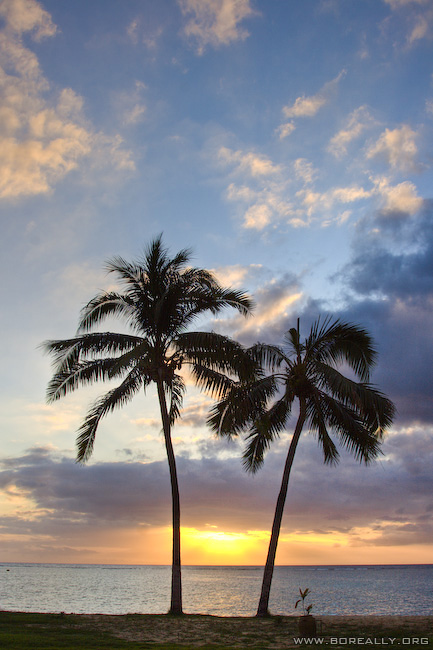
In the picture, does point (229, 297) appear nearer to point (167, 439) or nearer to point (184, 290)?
point (184, 290)

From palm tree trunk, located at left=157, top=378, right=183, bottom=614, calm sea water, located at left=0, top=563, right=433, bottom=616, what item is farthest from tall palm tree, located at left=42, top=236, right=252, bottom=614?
calm sea water, located at left=0, top=563, right=433, bottom=616

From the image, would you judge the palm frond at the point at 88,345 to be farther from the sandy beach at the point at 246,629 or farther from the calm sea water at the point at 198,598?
the calm sea water at the point at 198,598

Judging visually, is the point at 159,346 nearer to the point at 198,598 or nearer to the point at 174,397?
the point at 174,397

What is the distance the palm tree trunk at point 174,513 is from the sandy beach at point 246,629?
720 mm

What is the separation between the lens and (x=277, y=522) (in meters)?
18.8

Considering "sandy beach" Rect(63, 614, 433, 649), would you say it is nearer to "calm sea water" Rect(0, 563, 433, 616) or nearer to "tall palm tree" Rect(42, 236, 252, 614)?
"tall palm tree" Rect(42, 236, 252, 614)

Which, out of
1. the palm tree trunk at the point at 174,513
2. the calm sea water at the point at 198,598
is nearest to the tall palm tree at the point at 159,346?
the palm tree trunk at the point at 174,513

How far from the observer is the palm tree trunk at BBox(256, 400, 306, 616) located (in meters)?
18.0

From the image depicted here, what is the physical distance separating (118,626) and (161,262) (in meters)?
12.4

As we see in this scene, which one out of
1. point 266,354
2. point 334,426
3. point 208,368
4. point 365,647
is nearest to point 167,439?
point 208,368

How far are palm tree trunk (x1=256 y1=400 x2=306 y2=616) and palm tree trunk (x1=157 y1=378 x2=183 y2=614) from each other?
2927 mm

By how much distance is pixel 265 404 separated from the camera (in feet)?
65.0

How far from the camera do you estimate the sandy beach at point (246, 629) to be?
12641 mm

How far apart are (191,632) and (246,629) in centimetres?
171
